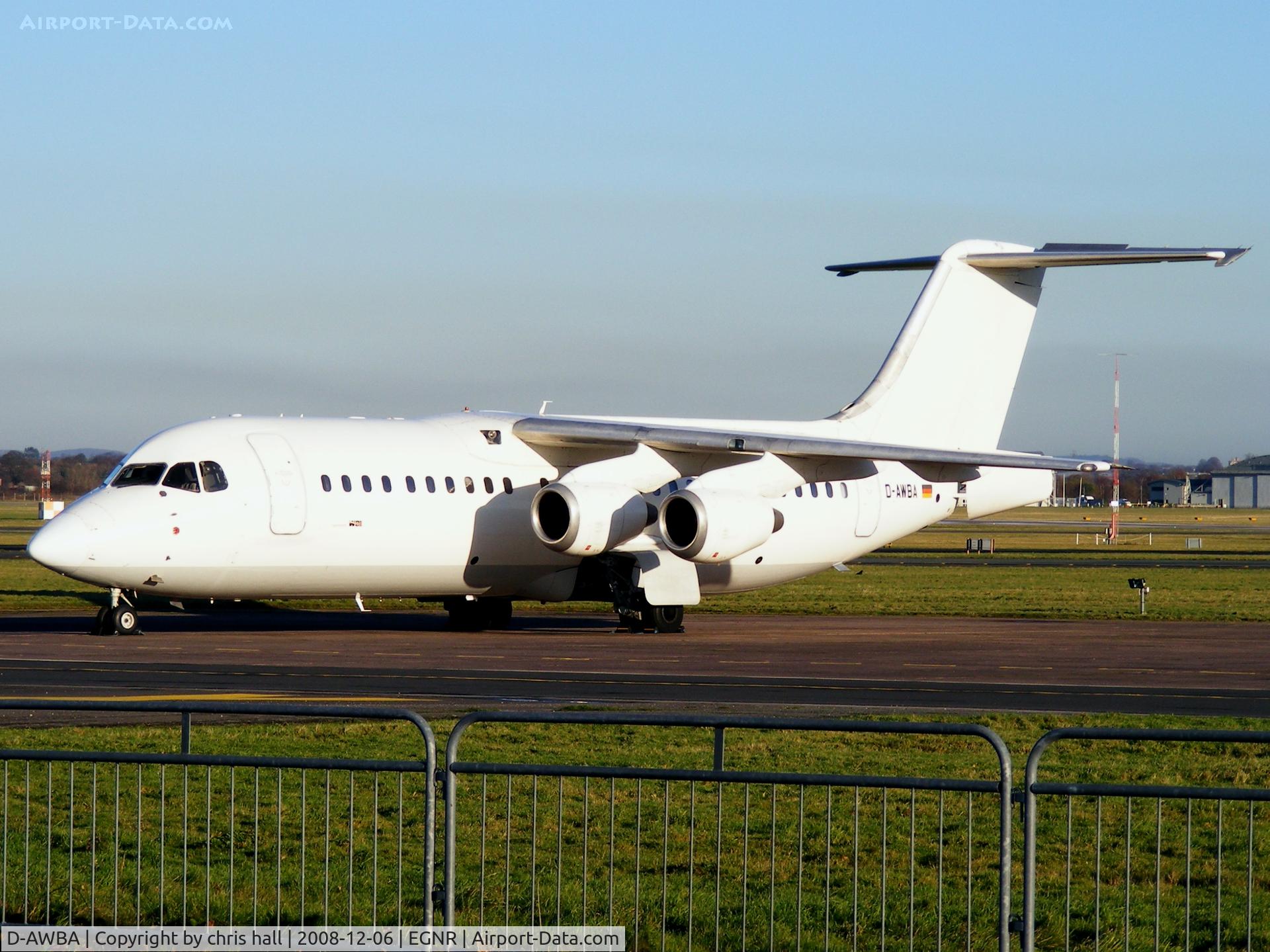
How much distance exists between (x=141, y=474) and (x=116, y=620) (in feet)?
7.98

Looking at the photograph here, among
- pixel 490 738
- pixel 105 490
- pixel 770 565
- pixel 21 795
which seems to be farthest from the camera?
pixel 770 565

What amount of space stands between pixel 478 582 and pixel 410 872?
18684mm

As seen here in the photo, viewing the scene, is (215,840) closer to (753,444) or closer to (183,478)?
(183,478)

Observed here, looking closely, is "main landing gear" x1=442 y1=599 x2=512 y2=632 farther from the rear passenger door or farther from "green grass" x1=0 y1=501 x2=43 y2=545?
"green grass" x1=0 y1=501 x2=43 y2=545

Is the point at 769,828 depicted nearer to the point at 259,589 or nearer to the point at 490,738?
the point at 490,738

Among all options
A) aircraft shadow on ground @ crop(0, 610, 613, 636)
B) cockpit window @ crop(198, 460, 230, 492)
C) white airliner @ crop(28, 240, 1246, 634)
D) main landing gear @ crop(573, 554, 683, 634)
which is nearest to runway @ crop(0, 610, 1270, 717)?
aircraft shadow on ground @ crop(0, 610, 613, 636)

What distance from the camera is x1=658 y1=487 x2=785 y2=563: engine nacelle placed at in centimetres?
2711

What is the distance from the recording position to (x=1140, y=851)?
10094 millimetres

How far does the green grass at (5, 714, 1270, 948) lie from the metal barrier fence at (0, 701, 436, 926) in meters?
0.03

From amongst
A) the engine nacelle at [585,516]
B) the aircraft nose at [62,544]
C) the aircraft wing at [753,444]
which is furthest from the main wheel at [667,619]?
the aircraft nose at [62,544]

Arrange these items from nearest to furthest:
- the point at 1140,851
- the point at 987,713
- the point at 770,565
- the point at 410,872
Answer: the point at 410,872 < the point at 1140,851 < the point at 987,713 < the point at 770,565

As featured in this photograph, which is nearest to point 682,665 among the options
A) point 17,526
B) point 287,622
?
point 287,622

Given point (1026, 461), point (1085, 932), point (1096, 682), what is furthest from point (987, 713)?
point (1026, 461)

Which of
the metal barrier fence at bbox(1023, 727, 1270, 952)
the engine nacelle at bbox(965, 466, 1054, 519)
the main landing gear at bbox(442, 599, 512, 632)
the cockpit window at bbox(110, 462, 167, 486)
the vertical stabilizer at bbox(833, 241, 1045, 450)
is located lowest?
the main landing gear at bbox(442, 599, 512, 632)
